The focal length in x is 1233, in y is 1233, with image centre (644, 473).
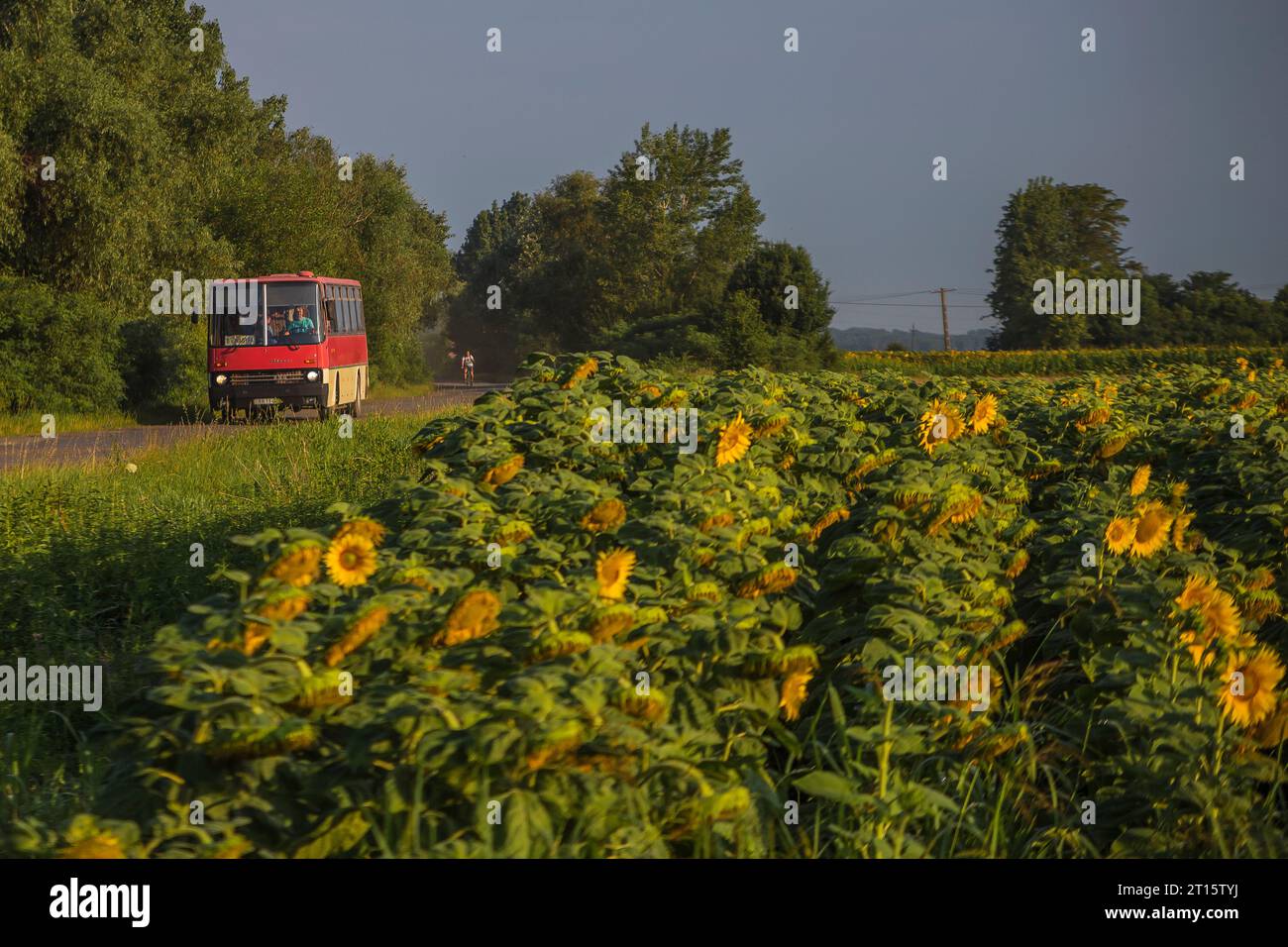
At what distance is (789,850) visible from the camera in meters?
A: 2.97

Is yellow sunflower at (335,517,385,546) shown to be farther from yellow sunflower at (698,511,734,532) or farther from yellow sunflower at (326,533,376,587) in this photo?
yellow sunflower at (698,511,734,532)

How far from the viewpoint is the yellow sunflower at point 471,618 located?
2785 mm

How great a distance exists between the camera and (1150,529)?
162 inches

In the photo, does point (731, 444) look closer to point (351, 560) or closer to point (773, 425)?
point (773, 425)

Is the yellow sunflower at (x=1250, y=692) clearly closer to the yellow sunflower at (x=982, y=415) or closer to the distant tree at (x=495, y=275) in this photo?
the yellow sunflower at (x=982, y=415)

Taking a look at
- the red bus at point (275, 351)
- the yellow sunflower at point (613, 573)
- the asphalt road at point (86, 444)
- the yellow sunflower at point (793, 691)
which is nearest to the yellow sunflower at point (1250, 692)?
the yellow sunflower at point (793, 691)

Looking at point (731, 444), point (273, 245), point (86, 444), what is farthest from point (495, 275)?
point (731, 444)

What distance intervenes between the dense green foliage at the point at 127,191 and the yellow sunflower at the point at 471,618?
21.4 metres

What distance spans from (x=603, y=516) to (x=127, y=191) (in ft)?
74.5

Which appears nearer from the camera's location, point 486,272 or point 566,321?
point 566,321
